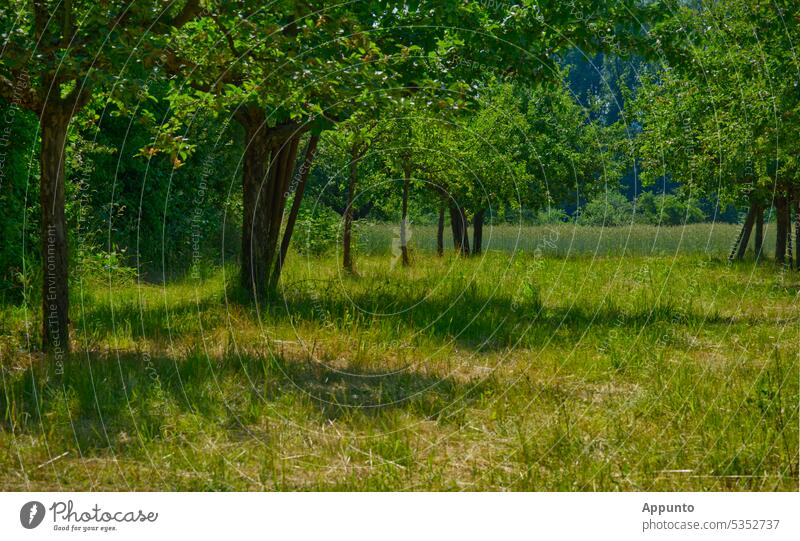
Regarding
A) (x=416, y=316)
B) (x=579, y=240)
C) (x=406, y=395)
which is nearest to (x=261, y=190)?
(x=416, y=316)

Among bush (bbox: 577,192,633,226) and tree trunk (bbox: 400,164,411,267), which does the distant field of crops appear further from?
bush (bbox: 577,192,633,226)

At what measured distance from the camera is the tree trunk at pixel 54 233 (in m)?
10.3

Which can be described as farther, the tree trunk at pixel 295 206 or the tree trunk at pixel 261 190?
the tree trunk at pixel 295 206

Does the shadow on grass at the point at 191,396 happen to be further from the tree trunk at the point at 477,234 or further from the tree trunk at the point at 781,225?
the tree trunk at the point at 477,234

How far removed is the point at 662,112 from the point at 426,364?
66.4 ft

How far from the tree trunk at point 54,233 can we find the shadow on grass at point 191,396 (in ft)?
1.93

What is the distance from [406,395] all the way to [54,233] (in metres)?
4.82

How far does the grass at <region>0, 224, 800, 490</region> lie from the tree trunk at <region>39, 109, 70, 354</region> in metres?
0.47

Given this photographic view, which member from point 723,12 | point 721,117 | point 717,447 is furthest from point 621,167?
point 717,447

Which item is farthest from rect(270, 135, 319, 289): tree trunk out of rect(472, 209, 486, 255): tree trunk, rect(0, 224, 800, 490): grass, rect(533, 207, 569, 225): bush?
rect(533, 207, 569, 225): bush

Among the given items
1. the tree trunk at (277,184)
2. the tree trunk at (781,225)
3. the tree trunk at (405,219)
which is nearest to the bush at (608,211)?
the tree trunk at (781,225)

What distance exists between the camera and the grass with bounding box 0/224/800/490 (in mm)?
6602

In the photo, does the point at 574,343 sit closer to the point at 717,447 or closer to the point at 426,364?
the point at 426,364

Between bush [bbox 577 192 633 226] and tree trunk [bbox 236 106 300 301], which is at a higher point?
tree trunk [bbox 236 106 300 301]
